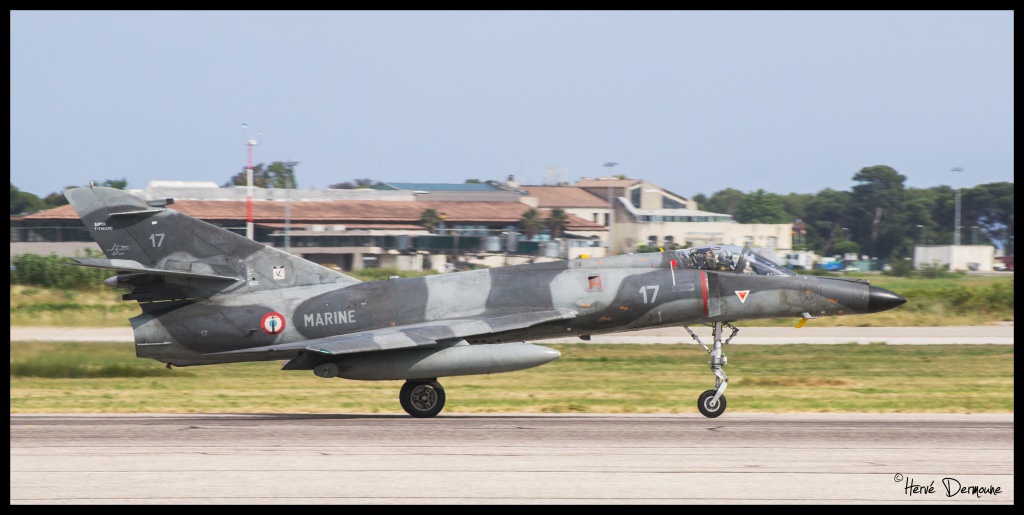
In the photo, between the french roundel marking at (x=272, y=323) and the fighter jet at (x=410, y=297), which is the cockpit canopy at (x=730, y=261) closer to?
the fighter jet at (x=410, y=297)

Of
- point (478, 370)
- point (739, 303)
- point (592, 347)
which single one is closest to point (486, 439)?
point (478, 370)

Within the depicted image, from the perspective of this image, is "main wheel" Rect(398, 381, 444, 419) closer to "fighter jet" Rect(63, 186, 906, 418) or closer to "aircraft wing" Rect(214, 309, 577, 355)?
"fighter jet" Rect(63, 186, 906, 418)

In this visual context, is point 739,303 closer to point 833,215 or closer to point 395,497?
point 395,497

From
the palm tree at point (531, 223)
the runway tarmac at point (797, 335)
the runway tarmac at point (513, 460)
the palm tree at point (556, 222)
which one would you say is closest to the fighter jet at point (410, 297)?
the runway tarmac at point (513, 460)

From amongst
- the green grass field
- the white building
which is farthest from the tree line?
the green grass field

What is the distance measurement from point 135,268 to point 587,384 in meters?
Answer: 10.9

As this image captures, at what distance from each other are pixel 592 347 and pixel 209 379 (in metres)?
12.6

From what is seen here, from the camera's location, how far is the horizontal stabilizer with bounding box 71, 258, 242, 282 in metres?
16.1

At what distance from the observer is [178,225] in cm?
1791

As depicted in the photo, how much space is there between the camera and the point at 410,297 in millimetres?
17938

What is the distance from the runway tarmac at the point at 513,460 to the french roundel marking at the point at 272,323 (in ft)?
4.83

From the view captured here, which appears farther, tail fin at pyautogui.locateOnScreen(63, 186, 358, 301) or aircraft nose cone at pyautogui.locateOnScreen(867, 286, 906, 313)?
tail fin at pyautogui.locateOnScreen(63, 186, 358, 301)

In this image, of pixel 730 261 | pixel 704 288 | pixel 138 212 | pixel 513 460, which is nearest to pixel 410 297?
pixel 138 212

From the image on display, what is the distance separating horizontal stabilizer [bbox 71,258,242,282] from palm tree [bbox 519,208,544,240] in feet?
218
